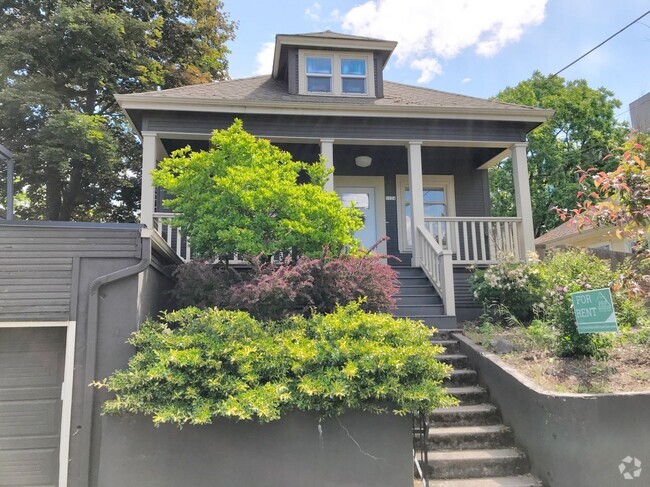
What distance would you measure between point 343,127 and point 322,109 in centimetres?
53

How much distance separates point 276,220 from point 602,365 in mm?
3777

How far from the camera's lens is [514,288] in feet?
21.6

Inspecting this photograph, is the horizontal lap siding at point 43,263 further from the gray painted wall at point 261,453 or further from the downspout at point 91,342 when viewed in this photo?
the gray painted wall at point 261,453

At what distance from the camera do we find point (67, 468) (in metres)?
4.09

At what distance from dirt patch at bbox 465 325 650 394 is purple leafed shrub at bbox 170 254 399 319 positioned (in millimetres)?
1646

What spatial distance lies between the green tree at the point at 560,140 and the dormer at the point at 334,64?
14.5 meters

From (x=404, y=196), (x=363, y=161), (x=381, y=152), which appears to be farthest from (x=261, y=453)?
(x=404, y=196)

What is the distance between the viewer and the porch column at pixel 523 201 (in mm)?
8547

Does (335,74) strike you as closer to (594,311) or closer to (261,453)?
(594,311)

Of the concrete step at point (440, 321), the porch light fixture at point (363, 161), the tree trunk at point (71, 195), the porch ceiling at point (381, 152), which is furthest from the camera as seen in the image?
the tree trunk at point (71, 195)

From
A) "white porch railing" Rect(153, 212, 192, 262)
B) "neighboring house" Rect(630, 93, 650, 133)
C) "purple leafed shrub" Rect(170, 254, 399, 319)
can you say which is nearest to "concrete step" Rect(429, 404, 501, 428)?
"purple leafed shrub" Rect(170, 254, 399, 319)

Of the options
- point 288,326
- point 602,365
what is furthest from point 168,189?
point 602,365

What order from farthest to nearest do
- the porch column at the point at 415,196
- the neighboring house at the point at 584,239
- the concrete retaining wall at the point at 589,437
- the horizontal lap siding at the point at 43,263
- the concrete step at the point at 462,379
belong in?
the neighboring house at the point at 584,239 → the porch column at the point at 415,196 → the concrete step at the point at 462,379 → the horizontal lap siding at the point at 43,263 → the concrete retaining wall at the point at 589,437

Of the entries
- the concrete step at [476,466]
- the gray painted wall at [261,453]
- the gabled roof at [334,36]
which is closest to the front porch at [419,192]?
the gabled roof at [334,36]
